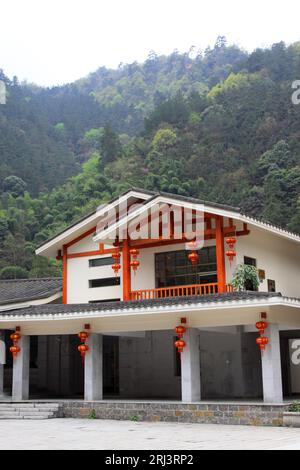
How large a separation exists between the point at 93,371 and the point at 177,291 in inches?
128

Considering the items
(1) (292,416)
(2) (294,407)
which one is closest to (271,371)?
(2) (294,407)

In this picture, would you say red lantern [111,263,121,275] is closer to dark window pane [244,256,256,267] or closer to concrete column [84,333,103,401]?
concrete column [84,333,103,401]

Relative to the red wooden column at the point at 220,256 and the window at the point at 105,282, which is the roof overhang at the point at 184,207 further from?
the window at the point at 105,282

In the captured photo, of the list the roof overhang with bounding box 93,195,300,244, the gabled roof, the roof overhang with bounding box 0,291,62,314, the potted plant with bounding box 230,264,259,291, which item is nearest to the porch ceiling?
the roof overhang with bounding box 0,291,62,314

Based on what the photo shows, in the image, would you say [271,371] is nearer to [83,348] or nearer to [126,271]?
[83,348]

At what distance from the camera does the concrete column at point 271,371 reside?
14484mm

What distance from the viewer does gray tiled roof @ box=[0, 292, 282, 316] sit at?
14.4 meters

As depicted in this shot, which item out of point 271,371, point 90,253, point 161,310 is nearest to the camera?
point 271,371

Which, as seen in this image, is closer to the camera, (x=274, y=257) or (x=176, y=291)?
(x=176, y=291)

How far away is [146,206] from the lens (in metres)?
17.3

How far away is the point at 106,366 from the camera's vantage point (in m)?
20.9

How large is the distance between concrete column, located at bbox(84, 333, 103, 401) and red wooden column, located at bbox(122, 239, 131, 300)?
5.32ft

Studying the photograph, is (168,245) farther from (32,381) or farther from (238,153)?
(238,153)

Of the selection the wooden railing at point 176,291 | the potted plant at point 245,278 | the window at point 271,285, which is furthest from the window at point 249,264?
the window at point 271,285
